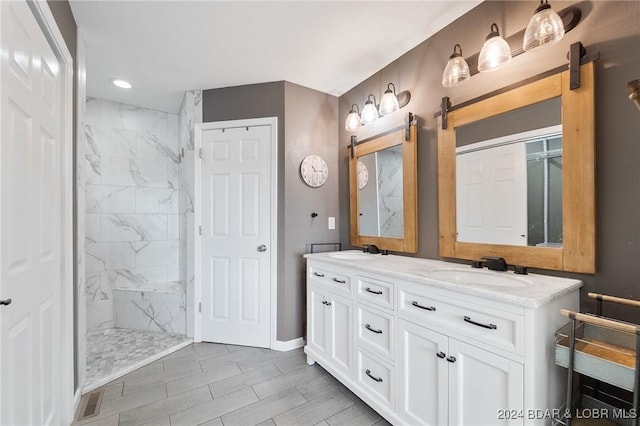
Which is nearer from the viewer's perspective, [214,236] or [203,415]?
[203,415]

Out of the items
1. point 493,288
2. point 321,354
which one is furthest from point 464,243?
point 321,354

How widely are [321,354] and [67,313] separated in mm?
1654

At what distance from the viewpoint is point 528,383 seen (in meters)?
1.08

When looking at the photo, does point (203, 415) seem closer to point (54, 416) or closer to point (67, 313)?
point (54, 416)

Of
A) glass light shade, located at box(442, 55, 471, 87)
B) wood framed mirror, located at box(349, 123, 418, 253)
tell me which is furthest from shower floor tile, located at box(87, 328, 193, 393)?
glass light shade, located at box(442, 55, 471, 87)

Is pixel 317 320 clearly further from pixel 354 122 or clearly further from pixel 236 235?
pixel 354 122

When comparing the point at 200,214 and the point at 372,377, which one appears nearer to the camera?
the point at 372,377

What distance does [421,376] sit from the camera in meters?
1.46

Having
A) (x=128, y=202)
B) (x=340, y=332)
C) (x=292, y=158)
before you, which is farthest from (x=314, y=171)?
(x=128, y=202)

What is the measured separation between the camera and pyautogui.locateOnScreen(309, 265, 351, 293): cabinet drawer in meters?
2.00

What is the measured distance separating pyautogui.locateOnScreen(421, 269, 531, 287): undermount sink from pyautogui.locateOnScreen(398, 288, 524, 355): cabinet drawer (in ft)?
0.38

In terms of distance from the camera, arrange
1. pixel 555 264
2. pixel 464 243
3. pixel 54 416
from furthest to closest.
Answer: pixel 464 243 < pixel 54 416 < pixel 555 264

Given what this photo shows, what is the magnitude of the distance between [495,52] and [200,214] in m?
2.63

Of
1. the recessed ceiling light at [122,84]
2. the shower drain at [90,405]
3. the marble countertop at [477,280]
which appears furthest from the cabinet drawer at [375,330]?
the recessed ceiling light at [122,84]
